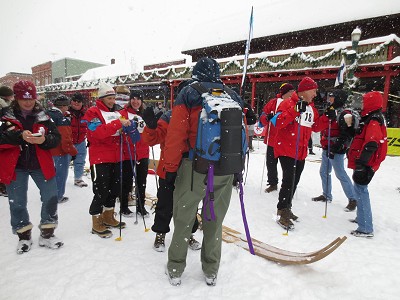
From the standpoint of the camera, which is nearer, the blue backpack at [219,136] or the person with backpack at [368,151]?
the blue backpack at [219,136]

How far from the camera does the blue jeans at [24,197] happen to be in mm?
2855

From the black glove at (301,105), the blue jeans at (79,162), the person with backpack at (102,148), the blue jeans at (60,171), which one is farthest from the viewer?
the blue jeans at (79,162)

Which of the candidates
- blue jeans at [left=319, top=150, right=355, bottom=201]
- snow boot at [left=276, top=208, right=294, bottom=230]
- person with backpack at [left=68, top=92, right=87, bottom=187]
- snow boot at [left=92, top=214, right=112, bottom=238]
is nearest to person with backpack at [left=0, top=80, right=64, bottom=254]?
snow boot at [left=92, top=214, right=112, bottom=238]

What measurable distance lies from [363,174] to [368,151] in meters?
0.32

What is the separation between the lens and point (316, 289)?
2484 mm

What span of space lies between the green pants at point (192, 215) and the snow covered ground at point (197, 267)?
0.77ft

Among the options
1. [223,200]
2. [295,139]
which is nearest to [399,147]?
[295,139]

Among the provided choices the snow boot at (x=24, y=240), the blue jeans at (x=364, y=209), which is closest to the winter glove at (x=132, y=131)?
the snow boot at (x=24, y=240)

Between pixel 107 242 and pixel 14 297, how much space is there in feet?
3.63

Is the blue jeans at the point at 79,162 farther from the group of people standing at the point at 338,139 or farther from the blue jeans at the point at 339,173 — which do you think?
the blue jeans at the point at 339,173

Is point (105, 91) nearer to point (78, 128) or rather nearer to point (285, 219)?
point (78, 128)

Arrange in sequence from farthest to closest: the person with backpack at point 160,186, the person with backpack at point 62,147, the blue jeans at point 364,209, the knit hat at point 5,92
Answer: the knit hat at point 5,92 < the person with backpack at point 62,147 < the blue jeans at point 364,209 < the person with backpack at point 160,186

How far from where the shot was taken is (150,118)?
2.41m

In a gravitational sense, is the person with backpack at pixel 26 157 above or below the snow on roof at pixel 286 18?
below
